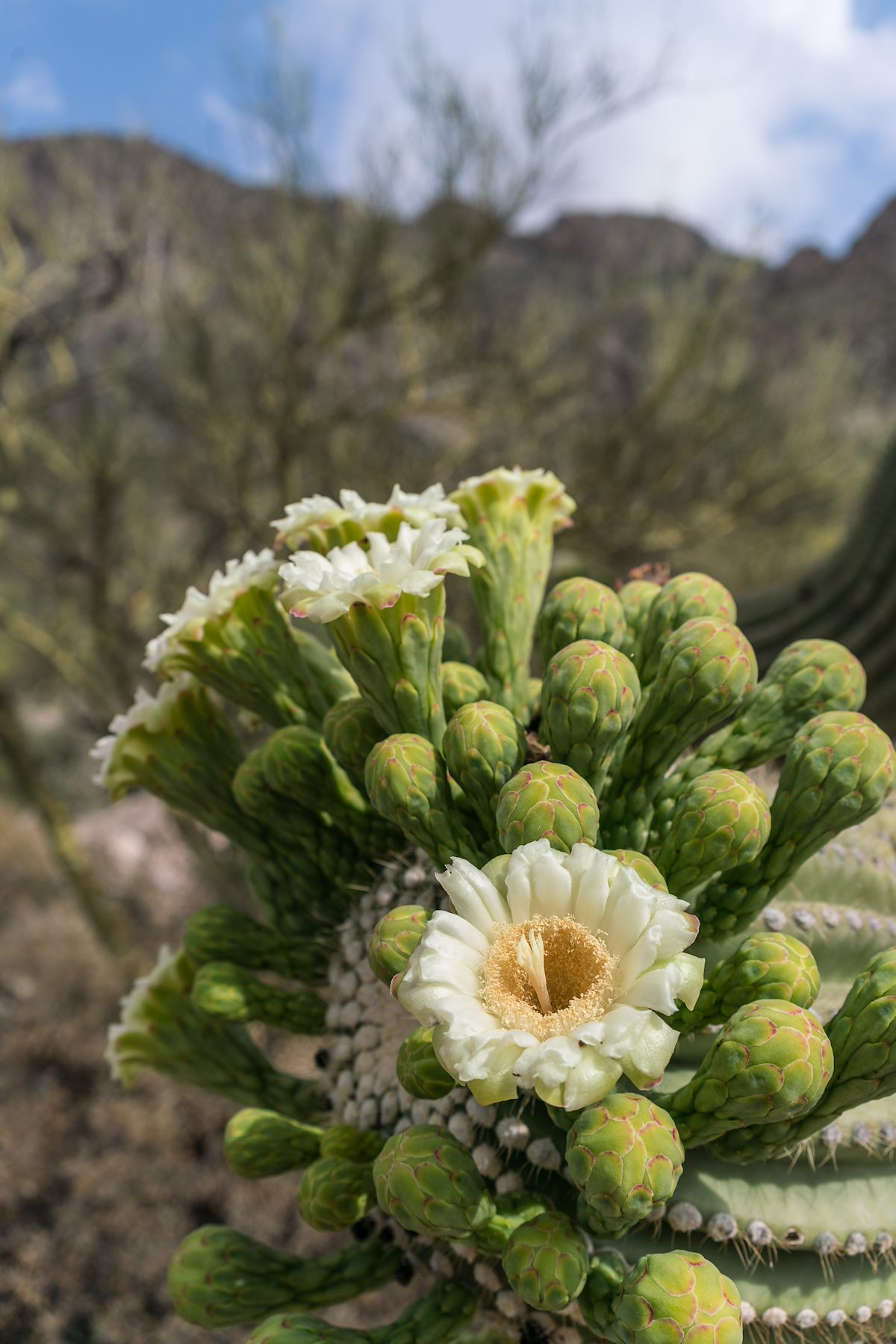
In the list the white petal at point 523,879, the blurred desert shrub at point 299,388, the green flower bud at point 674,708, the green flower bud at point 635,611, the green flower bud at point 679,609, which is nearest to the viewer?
the white petal at point 523,879

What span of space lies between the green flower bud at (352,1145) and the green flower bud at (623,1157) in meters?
0.40

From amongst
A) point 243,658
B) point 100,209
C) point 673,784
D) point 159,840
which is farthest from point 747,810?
point 159,840

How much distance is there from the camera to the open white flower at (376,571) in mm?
1094

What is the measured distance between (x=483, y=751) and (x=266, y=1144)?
65 centimetres

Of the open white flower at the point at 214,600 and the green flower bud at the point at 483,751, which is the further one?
the open white flower at the point at 214,600

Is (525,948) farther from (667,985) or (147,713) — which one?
(147,713)

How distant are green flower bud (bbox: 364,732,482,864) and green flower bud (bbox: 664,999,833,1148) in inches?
14.0

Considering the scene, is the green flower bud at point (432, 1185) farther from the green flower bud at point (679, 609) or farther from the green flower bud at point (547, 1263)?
the green flower bud at point (679, 609)

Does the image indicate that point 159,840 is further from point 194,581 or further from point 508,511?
point 508,511

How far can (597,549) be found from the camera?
8141 millimetres

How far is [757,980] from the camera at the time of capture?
1.03 metres

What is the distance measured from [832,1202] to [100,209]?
8081 mm

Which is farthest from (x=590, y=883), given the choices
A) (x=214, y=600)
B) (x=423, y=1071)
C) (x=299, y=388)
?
(x=299, y=388)

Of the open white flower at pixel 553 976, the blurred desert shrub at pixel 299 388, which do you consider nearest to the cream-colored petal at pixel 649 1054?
the open white flower at pixel 553 976
